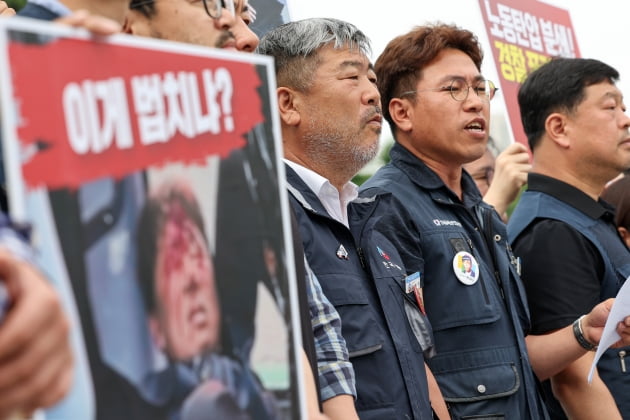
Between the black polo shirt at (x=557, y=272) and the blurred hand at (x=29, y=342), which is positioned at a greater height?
the blurred hand at (x=29, y=342)

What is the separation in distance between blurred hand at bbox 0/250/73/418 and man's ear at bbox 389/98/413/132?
281 cm

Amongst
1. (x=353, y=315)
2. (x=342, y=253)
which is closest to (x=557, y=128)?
(x=342, y=253)

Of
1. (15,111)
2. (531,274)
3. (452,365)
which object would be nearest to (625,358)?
(531,274)

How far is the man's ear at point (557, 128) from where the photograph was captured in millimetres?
4328

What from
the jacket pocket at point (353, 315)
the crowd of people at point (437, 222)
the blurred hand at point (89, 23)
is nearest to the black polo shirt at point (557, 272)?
the crowd of people at point (437, 222)

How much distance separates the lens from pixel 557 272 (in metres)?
3.79

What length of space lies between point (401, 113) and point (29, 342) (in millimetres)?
2925

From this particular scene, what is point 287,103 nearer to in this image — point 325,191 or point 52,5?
point 325,191

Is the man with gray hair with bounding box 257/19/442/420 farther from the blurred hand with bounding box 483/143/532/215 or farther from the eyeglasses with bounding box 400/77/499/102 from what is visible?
the blurred hand with bounding box 483/143/532/215

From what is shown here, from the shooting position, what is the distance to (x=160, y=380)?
1.41 metres

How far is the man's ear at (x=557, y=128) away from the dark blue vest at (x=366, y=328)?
1729mm

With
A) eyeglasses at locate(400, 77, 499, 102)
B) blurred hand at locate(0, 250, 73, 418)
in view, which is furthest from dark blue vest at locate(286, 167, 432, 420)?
blurred hand at locate(0, 250, 73, 418)

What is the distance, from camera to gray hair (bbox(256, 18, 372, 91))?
3.31 metres

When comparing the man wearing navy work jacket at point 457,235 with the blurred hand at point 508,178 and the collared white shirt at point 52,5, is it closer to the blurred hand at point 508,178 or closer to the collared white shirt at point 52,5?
the blurred hand at point 508,178
